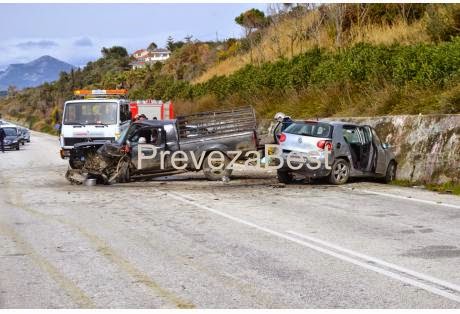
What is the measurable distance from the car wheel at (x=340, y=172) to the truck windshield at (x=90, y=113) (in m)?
9.42

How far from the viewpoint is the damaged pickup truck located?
16.2m

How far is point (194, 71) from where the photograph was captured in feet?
196

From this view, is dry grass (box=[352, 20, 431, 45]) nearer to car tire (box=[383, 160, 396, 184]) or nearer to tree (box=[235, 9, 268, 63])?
car tire (box=[383, 160, 396, 184])

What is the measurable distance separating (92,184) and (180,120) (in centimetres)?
278

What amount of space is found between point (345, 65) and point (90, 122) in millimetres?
9227

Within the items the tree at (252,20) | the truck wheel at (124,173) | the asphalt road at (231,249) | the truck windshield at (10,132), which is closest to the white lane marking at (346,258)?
the asphalt road at (231,249)

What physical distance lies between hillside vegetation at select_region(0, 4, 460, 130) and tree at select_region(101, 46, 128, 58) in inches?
3540

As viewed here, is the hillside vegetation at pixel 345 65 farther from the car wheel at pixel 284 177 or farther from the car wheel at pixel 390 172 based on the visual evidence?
the car wheel at pixel 284 177

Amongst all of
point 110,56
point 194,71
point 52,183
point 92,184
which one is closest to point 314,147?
point 92,184

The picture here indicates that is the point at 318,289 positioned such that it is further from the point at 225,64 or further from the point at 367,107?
the point at 225,64

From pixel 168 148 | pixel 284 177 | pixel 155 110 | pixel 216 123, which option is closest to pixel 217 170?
pixel 216 123

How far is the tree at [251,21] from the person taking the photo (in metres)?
43.1

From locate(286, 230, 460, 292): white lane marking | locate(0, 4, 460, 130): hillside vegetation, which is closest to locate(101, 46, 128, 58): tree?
locate(0, 4, 460, 130): hillside vegetation

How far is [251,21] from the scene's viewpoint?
4947cm
